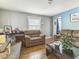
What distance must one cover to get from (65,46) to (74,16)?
3.59 metres

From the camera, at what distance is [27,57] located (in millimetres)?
3521

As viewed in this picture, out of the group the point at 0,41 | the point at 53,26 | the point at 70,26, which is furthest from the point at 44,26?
the point at 0,41

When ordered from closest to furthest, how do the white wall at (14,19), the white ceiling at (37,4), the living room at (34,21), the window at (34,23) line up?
the white ceiling at (37,4) < the living room at (34,21) < the white wall at (14,19) < the window at (34,23)

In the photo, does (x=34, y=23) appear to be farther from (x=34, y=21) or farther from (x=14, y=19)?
(x=14, y=19)

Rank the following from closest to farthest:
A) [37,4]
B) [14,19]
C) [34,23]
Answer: [37,4]
[14,19]
[34,23]

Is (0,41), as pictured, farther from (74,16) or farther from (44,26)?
(44,26)

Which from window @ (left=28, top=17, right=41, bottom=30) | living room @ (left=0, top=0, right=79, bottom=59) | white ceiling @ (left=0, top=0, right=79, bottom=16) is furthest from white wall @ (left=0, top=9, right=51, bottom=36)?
white ceiling @ (left=0, top=0, right=79, bottom=16)

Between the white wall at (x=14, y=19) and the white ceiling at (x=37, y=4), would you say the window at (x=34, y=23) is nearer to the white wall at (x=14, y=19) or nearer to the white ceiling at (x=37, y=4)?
the white wall at (x=14, y=19)

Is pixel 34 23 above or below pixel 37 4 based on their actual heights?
below

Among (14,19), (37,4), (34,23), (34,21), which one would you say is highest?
(37,4)

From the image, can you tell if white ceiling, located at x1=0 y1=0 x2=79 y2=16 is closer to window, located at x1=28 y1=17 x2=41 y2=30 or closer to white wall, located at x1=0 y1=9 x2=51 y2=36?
white wall, located at x1=0 y1=9 x2=51 y2=36

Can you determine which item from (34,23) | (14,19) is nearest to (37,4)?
(14,19)

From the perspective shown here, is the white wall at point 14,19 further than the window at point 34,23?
No

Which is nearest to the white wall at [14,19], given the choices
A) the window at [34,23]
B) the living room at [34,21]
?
the living room at [34,21]
